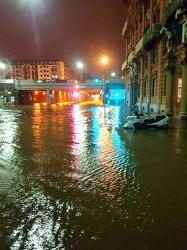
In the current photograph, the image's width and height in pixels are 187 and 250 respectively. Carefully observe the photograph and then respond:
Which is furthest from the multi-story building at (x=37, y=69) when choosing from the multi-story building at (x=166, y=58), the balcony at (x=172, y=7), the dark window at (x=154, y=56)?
the balcony at (x=172, y=7)

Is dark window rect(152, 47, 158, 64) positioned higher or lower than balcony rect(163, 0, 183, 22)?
lower

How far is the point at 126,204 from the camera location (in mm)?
4039

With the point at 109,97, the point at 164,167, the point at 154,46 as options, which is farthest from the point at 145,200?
the point at 109,97

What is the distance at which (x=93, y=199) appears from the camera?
13.9 feet

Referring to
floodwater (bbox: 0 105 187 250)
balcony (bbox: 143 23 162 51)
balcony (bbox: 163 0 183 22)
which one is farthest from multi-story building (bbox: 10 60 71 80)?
floodwater (bbox: 0 105 187 250)

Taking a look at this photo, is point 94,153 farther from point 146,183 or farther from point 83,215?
point 83,215

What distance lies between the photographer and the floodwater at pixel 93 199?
3.05 m

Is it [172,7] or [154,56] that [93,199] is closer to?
[172,7]

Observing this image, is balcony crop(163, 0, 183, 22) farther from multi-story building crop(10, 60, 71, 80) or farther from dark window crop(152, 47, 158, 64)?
multi-story building crop(10, 60, 71, 80)

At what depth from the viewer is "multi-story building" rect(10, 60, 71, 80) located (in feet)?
465

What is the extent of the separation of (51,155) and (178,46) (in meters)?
16.4

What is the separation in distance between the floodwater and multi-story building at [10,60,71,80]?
13906 centimetres

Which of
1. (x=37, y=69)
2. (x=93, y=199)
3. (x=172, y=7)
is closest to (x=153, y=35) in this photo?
(x=172, y=7)

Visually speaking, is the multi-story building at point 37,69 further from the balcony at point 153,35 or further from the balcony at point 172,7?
the balcony at point 172,7
